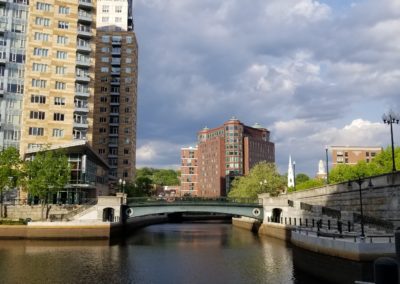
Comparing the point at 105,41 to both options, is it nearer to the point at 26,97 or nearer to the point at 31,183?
the point at 26,97

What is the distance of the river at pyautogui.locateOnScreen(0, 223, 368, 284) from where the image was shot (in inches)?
1236

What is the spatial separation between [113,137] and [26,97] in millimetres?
46659

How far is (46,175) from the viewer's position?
2576 inches

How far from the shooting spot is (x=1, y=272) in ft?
107

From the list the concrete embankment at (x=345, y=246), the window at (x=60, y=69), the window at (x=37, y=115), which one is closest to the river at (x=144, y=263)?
the concrete embankment at (x=345, y=246)

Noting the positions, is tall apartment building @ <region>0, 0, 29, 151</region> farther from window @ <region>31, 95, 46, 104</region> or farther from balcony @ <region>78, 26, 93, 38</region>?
balcony @ <region>78, 26, 93, 38</region>

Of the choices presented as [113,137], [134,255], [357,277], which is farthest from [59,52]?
[357,277]

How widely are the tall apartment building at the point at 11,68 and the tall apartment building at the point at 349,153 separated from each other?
137413 mm

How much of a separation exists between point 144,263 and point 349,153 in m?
166

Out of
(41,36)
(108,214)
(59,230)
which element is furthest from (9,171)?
(41,36)

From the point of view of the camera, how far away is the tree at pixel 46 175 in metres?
65.2

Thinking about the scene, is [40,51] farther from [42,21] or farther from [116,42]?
[116,42]

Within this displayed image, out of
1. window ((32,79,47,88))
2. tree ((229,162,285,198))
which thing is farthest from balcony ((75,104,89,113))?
tree ((229,162,285,198))

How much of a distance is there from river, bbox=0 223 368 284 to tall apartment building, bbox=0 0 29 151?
147ft
